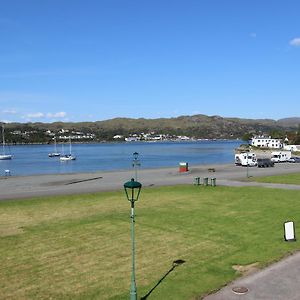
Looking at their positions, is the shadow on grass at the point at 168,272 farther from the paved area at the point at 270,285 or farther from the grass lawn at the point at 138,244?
the paved area at the point at 270,285

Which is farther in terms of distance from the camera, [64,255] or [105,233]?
[105,233]

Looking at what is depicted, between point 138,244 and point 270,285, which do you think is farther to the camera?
point 138,244

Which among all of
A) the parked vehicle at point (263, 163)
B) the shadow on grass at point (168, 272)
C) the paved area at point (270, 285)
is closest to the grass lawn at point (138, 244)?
the shadow on grass at point (168, 272)

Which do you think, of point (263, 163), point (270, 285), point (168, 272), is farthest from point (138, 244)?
point (263, 163)

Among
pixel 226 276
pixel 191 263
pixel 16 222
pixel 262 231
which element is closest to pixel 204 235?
pixel 262 231

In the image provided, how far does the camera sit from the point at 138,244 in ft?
67.7

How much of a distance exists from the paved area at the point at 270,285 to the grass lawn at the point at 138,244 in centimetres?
58

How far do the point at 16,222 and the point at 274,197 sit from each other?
67.8 feet

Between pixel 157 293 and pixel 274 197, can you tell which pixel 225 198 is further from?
pixel 157 293

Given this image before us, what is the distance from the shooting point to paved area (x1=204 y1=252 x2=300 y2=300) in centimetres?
1360

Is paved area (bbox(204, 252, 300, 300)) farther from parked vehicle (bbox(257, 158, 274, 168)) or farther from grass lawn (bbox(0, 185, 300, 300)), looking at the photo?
parked vehicle (bbox(257, 158, 274, 168))

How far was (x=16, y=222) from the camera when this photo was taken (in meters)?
26.6

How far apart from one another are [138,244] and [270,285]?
7.65m

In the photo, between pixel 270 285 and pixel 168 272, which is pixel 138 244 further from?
pixel 270 285
